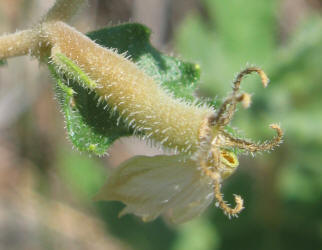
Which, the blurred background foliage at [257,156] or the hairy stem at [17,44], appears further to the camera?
the blurred background foliage at [257,156]

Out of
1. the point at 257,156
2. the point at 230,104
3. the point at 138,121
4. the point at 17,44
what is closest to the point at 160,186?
the point at 138,121

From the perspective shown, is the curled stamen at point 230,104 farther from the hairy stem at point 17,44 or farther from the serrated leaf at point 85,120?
the hairy stem at point 17,44

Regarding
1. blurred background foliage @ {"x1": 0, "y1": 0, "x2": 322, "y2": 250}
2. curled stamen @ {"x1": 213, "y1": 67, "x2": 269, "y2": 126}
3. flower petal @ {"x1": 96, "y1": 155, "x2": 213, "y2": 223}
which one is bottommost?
flower petal @ {"x1": 96, "y1": 155, "x2": 213, "y2": 223}

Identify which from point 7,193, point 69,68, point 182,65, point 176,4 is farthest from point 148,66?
point 176,4

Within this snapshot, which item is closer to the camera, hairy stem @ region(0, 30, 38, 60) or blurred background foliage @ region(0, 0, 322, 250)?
hairy stem @ region(0, 30, 38, 60)

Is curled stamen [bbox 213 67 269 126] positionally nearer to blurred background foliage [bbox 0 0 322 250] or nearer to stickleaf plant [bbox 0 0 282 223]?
stickleaf plant [bbox 0 0 282 223]

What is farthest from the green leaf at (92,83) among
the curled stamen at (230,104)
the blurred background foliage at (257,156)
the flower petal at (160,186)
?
the blurred background foliage at (257,156)

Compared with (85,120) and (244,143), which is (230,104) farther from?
(85,120)

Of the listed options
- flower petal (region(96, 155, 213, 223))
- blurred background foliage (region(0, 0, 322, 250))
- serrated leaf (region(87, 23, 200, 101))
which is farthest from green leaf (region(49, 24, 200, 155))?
blurred background foliage (region(0, 0, 322, 250))
